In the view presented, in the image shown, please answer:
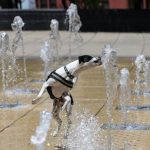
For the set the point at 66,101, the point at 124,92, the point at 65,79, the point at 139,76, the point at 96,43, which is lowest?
the point at 96,43

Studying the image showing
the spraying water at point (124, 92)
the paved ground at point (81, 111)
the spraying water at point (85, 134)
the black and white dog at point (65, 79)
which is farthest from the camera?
the spraying water at point (124, 92)

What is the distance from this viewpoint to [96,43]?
70.3 ft

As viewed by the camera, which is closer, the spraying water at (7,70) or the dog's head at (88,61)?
the dog's head at (88,61)

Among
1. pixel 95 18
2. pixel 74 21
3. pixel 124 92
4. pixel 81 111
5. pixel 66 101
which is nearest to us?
pixel 66 101

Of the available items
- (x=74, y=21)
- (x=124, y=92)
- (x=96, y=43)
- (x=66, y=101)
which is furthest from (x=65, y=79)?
(x=74, y=21)

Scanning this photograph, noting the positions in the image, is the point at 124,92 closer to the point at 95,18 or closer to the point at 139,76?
the point at 139,76

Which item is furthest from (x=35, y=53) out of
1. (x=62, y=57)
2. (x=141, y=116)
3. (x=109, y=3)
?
(x=109, y=3)

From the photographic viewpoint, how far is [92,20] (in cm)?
2628

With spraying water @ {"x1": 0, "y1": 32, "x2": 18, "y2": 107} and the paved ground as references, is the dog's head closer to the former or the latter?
the paved ground

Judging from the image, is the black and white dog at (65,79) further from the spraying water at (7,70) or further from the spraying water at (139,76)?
the spraying water at (139,76)

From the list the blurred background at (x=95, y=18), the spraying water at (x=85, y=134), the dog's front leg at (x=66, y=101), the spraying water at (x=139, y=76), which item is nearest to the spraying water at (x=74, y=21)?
the blurred background at (x=95, y=18)

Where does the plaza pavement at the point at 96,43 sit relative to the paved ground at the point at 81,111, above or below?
below

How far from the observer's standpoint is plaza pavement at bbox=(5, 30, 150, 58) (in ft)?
60.4

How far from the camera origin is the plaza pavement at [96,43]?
18406 millimetres
